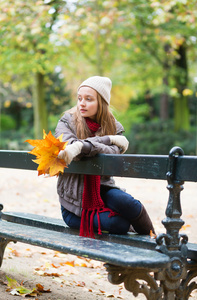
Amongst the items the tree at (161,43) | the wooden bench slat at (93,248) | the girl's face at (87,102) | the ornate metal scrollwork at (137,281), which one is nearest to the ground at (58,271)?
the wooden bench slat at (93,248)

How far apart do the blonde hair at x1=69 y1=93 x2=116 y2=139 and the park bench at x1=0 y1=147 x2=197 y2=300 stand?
0.38 m

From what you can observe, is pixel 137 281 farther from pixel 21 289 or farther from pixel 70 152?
pixel 21 289

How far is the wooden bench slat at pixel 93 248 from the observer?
2.03m

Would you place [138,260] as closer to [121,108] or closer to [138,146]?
[138,146]

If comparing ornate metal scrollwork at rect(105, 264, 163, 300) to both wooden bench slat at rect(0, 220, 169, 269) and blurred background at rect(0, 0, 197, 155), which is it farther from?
blurred background at rect(0, 0, 197, 155)

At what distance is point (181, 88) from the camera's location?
19031 millimetres

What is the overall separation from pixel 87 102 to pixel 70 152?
614 millimetres

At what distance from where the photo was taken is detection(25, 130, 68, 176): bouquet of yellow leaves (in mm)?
2471

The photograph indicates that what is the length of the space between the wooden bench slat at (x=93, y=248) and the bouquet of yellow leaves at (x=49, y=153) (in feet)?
1.36

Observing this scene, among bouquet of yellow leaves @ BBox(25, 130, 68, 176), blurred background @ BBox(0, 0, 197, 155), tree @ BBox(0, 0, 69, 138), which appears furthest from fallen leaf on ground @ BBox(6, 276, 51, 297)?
tree @ BBox(0, 0, 69, 138)

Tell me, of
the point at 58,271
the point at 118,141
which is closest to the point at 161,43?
the point at 58,271

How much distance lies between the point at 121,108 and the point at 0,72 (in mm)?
12356

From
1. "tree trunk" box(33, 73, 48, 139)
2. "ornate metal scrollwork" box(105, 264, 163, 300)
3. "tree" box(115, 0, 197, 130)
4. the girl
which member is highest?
"tree" box(115, 0, 197, 130)

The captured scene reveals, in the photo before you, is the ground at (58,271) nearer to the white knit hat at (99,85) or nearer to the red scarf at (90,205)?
the red scarf at (90,205)
